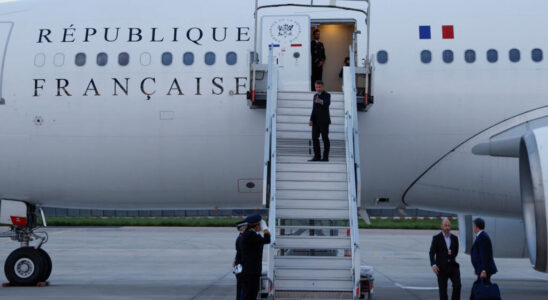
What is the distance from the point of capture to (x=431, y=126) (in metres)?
11.6

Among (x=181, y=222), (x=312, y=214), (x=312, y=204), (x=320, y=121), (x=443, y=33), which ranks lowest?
(x=181, y=222)

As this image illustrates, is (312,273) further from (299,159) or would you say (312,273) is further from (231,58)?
(231,58)

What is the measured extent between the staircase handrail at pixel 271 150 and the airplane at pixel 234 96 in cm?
40

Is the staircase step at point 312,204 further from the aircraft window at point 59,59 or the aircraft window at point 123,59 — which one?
the aircraft window at point 59,59

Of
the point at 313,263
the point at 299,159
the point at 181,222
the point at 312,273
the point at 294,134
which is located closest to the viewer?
the point at 312,273

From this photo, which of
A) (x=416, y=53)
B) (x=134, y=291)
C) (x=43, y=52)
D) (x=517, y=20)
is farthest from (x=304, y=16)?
(x=134, y=291)

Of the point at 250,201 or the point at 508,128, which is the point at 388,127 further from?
the point at 250,201

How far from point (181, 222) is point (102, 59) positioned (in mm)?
28387

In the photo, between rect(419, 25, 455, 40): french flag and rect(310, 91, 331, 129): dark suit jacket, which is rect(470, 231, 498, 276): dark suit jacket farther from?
rect(419, 25, 455, 40): french flag

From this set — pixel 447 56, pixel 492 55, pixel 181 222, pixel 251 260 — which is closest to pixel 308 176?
pixel 251 260

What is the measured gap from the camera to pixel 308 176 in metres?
10.5

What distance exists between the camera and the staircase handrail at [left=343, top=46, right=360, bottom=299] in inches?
366

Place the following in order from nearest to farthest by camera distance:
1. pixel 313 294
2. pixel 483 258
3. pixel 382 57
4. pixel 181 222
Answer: pixel 313 294 < pixel 483 258 < pixel 382 57 < pixel 181 222

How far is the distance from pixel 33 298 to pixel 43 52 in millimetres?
4513
